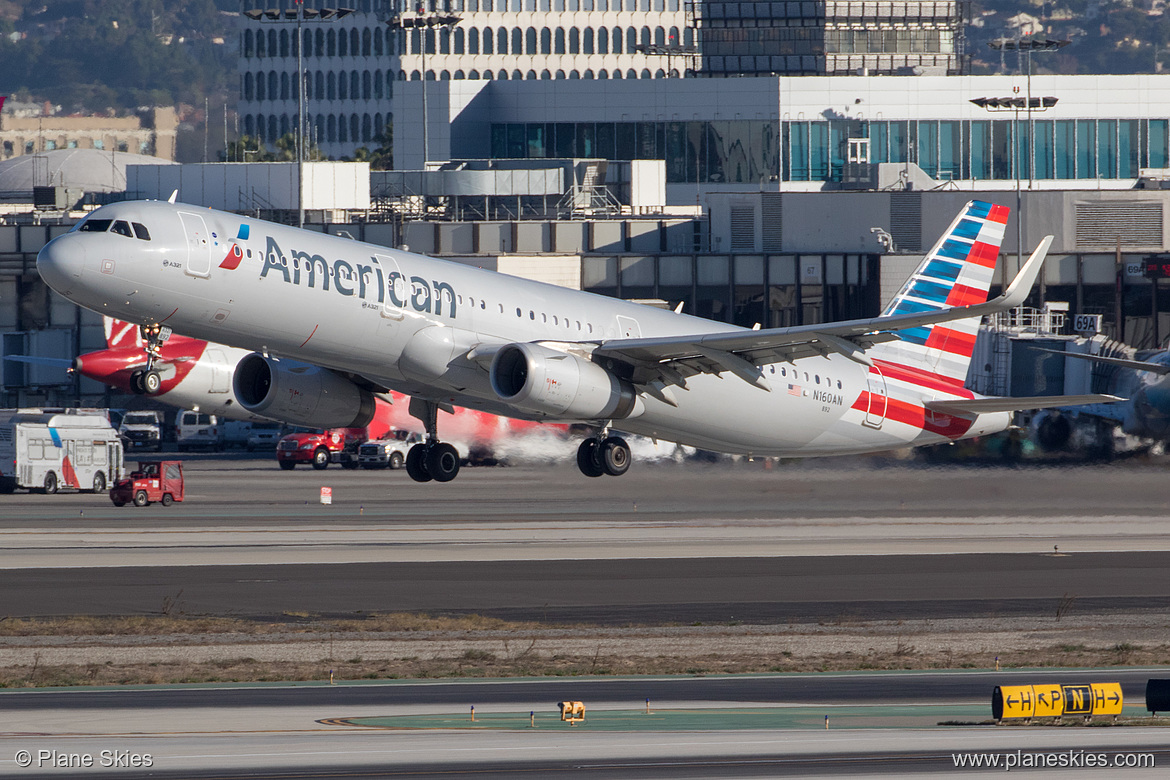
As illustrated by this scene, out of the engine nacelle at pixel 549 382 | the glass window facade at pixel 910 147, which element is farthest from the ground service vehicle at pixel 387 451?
the glass window facade at pixel 910 147

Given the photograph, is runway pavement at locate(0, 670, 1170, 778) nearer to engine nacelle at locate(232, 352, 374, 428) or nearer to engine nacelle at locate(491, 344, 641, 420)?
engine nacelle at locate(491, 344, 641, 420)

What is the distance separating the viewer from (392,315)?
41.6 metres

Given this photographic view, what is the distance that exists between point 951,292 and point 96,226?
28.4 m

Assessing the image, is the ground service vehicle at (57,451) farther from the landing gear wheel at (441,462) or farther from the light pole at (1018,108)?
the light pole at (1018,108)

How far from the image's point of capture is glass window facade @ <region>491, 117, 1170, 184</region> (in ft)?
470

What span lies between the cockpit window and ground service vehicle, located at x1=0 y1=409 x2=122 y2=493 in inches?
1755

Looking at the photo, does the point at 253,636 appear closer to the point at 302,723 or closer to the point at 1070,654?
the point at 302,723

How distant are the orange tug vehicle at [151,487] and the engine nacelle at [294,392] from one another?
3080 cm

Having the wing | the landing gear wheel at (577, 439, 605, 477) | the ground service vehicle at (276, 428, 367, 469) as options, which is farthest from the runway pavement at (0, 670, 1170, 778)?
the ground service vehicle at (276, 428, 367, 469)

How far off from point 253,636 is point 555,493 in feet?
132

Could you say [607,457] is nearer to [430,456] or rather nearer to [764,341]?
[430,456]

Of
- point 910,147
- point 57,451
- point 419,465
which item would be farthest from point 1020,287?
point 910,147

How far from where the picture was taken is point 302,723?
2998cm

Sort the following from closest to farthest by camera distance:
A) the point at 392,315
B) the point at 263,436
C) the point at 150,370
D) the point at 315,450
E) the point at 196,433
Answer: the point at 150,370 < the point at 392,315 < the point at 315,450 < the point at 263,436 < the point at 196,433
